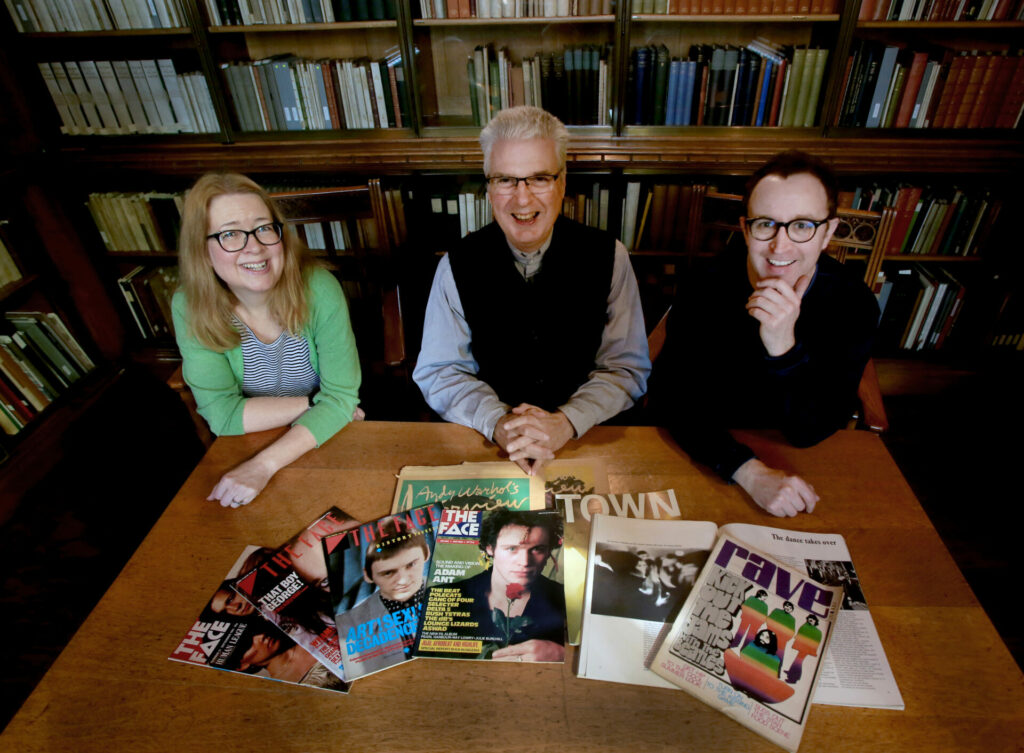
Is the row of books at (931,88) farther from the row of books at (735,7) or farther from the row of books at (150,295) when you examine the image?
the row of books at (150,295)

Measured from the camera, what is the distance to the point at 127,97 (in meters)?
2.36

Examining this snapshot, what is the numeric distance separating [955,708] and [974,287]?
2.39 meters

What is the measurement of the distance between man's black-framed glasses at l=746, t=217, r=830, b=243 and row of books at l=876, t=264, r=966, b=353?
1523 millimetres

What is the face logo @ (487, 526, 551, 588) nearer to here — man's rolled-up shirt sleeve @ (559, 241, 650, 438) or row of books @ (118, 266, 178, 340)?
man's rolled-up shirt sleeve @ (559, 241, 650, 438)

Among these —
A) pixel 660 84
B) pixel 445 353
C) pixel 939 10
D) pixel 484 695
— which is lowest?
pixel 484 695

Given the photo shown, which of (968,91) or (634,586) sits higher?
(968,91)

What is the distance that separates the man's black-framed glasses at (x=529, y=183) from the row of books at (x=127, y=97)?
1.72m

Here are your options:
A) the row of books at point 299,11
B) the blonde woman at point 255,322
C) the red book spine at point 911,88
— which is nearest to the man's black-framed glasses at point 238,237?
the blonde woman at point 255,322

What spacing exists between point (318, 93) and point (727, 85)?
5.48ft

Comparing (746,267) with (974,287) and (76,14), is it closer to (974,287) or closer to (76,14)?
(974,287)

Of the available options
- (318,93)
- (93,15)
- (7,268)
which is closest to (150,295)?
(7,268)

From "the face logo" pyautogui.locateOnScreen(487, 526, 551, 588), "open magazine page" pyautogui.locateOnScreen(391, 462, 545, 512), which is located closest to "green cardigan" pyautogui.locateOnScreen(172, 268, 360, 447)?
"open magazine page" pyautogui.locateOnScreen(391, 462, 545, 512)

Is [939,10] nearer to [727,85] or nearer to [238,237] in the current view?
[727,85]

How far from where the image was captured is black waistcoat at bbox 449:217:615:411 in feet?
4.80
